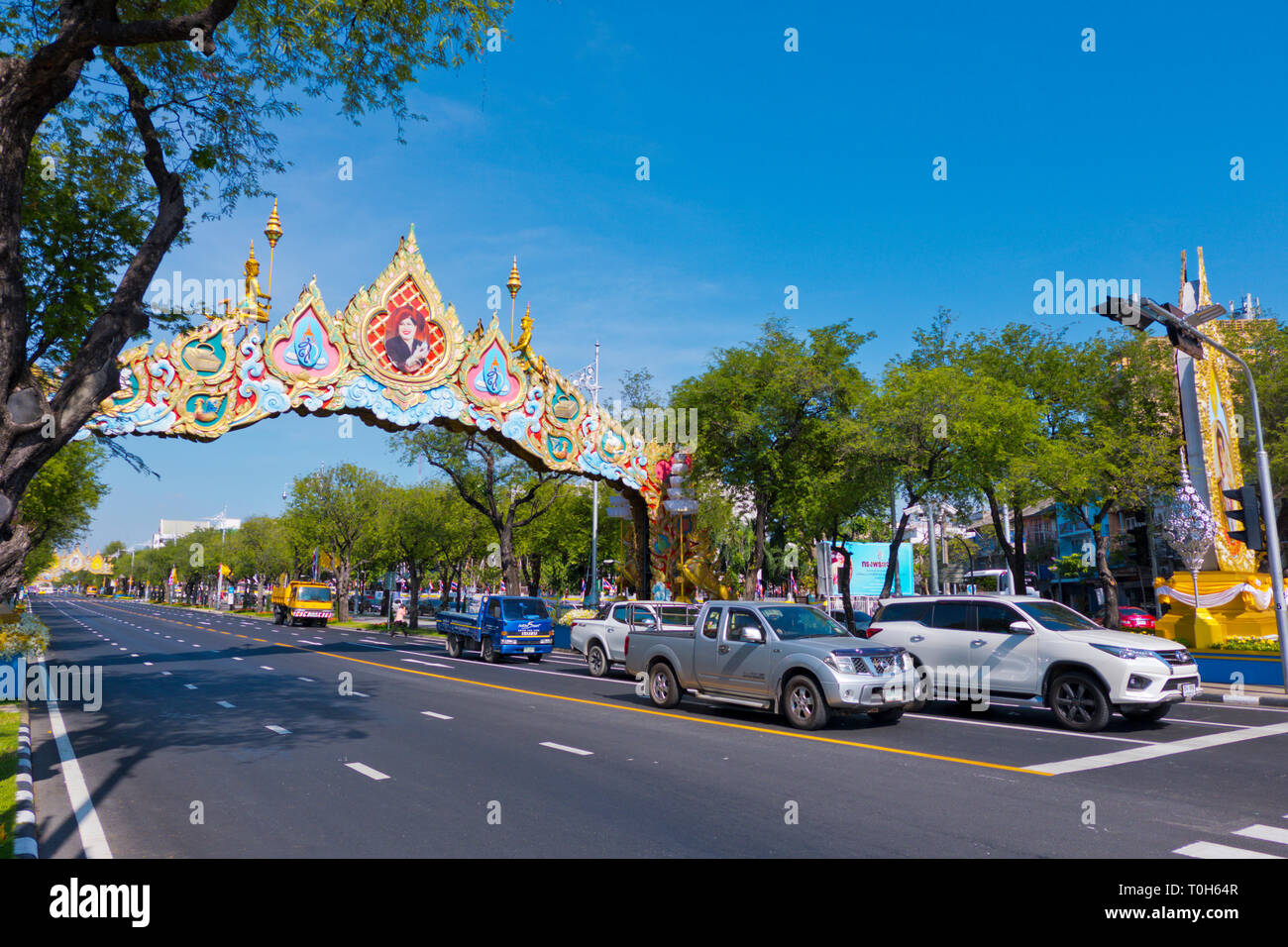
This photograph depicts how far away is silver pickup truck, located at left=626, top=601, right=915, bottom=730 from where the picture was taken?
459 inches

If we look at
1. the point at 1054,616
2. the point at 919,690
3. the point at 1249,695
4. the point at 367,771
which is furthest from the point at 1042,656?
the point at 367,771

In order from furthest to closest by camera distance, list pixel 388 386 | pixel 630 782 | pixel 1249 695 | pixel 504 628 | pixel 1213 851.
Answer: pixel 504 628, pixel 388 386, pixel 1249 695, pixel 630 782, pixel 1213 851

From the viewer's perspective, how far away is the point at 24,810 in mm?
→ 7090

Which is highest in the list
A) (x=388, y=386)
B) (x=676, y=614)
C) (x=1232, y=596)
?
(x=388, y=386)

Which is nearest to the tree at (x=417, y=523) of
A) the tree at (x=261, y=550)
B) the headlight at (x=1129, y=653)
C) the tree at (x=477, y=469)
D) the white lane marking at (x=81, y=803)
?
the tree at (x=477, y=469)

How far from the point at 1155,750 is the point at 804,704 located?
443 centimetres

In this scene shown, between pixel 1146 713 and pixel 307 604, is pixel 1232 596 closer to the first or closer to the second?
pixel 1146 713

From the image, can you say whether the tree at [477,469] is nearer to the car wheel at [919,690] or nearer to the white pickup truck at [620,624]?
the white pickup truck at [620,624]

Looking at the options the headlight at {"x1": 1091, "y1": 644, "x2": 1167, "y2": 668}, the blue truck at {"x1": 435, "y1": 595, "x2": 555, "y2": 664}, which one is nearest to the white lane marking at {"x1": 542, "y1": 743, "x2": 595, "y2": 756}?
the headlight at {"x1": 1091, "y1": 644, "x2": 1167, "y2": 668}

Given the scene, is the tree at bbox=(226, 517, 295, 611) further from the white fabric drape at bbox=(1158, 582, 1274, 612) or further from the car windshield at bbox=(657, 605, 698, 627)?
the white fabric drape at bbox=(1158, 582, 1274, 612)

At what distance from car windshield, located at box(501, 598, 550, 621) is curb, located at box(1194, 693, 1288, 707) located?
1785 cm
